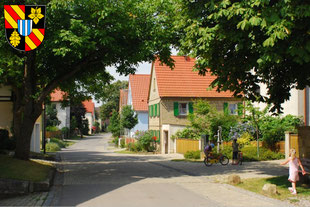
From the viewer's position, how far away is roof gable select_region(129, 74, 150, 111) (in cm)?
4952

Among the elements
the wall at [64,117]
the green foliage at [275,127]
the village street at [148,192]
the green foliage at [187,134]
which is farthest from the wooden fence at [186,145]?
the wall at [64,117]

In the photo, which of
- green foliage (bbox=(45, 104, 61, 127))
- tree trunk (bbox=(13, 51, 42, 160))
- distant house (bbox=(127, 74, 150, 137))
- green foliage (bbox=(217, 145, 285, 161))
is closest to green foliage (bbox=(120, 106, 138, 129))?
distant house (bbox=(127, 74, 150, 137))

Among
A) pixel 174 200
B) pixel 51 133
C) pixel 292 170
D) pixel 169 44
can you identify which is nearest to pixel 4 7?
pixel 169 44

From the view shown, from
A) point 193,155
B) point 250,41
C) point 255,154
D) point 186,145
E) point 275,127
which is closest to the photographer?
A: point 250,41

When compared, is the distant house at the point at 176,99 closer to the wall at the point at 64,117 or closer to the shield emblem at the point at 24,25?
the shield emblem at the point at 24,25

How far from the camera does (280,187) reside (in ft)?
37.6

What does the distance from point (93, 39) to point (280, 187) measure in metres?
8.57

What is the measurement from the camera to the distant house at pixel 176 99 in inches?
1438

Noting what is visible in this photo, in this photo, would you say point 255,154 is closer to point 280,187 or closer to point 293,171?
point 280,187

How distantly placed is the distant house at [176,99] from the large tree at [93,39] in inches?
744

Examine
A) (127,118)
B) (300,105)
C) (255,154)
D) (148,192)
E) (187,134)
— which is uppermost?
(300,105)

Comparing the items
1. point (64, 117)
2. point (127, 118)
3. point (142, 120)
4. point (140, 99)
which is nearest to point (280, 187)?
point (127, 118)

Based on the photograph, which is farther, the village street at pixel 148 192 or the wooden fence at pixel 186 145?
the wooden fence at pixel 186 145

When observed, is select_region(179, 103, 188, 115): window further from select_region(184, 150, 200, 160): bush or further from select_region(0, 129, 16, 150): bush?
select_region(0, 129, 16, 150): bush
